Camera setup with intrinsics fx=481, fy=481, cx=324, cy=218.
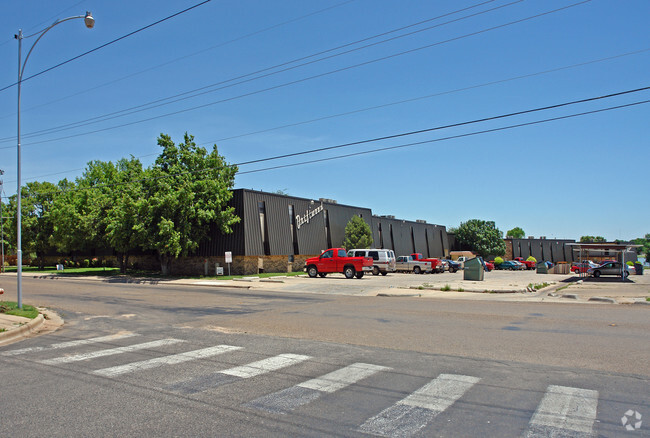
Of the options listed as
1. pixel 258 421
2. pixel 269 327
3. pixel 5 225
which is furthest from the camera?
pixel 5 225

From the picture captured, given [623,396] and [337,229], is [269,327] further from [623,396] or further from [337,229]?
[337,229]

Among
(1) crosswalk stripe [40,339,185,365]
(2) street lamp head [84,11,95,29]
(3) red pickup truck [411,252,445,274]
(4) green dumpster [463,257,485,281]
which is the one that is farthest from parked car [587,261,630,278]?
(2) street lamp head [84,11,95,29]

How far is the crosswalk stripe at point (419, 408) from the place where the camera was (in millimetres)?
4922

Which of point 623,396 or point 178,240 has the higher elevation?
point 178,240

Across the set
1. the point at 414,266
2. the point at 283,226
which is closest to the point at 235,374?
the point at 283,226

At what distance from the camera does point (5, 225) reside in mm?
62844

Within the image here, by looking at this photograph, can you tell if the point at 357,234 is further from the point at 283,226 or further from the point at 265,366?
the point at 265,366

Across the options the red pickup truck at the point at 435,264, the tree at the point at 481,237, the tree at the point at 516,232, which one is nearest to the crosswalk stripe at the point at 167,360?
the red pickup truck at the point at 435,264

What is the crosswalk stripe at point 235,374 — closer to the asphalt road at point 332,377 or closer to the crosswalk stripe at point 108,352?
the asphalt road at point 332,377

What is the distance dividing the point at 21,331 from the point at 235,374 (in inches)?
282

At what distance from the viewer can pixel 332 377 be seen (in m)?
7.02

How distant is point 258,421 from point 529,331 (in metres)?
8.00

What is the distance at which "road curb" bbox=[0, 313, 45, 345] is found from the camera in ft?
35.0

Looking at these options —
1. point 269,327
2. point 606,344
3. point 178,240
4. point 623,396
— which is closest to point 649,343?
point 606,344
